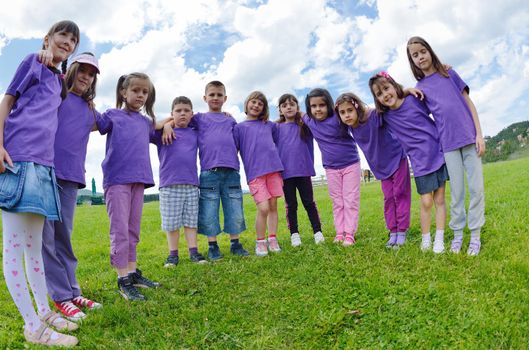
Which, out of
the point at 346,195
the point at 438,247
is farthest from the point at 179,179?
the point at 438,247

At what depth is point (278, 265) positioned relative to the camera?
5789mm

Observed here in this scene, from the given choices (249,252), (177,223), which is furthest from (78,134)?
(249,252)

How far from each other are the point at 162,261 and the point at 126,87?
312 centimetres

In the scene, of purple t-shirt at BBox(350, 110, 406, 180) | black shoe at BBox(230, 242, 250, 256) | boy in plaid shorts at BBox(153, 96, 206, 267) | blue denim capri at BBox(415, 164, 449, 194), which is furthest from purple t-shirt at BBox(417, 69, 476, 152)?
boy in plaid shorts at BBox(153, 96, 206, 267)

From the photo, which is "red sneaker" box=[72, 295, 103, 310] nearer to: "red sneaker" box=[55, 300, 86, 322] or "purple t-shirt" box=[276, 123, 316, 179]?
"red sneaker" box=[55, 300, 86, 322]

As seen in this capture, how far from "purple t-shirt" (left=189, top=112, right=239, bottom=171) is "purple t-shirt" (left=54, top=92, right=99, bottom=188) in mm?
2083

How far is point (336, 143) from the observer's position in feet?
21.5

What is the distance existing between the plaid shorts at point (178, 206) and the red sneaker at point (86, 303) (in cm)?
180

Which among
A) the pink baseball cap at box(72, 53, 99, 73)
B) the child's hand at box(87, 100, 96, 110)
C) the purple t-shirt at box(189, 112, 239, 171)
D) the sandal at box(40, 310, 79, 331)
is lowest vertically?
the sandal at box(40, 310, 79, 331)

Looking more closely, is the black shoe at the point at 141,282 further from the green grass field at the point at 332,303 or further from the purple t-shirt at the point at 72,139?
the purple t-shirt at the point at 72,139

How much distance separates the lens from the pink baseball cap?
4602 millimetres

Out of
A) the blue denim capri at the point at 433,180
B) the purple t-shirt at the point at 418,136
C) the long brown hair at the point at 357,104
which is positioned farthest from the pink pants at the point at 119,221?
the blue denim capri at the point at 433,180

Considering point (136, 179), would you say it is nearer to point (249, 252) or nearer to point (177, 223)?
point (177, 223)

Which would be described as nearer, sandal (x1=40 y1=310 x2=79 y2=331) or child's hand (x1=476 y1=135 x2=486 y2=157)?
sandal (x1=40 y1=310 x2=79 y2=331)
